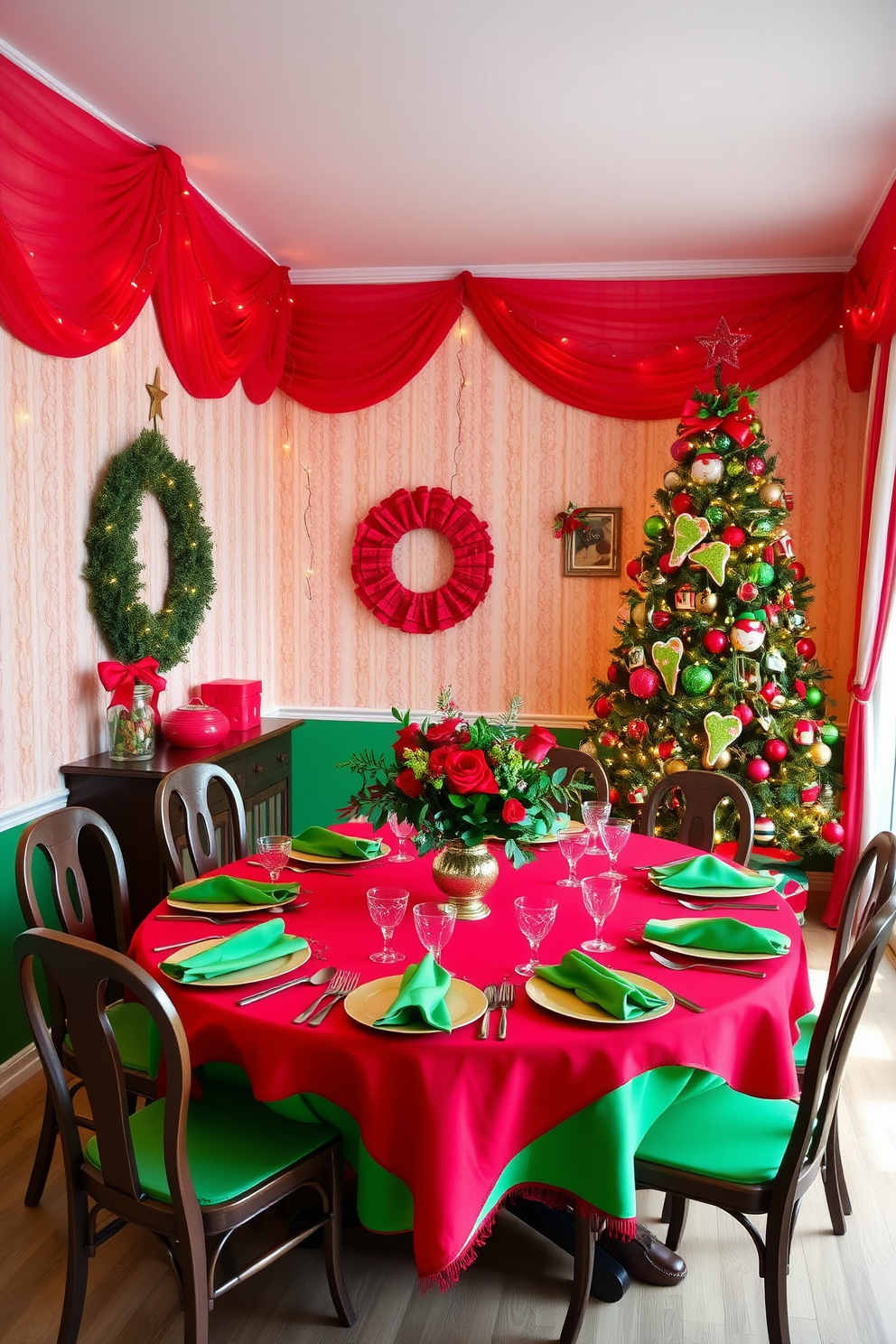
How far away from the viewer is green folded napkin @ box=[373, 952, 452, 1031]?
1742 mm

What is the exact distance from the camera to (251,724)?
436 centimetres

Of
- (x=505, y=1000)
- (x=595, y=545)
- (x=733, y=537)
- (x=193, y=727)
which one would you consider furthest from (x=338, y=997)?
(x=595, y=545)

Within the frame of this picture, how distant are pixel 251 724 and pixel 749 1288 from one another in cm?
283

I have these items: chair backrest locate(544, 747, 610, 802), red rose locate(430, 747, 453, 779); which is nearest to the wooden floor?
red rose locate(430, 747, 453, 779)

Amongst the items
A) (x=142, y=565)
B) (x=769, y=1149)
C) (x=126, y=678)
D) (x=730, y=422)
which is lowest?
(x=769, y=1149)

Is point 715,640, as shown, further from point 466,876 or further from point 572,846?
point 466,876

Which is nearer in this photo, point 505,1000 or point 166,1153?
point 166,1153

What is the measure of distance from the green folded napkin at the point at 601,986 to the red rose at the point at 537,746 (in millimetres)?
503

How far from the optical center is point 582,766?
352cm

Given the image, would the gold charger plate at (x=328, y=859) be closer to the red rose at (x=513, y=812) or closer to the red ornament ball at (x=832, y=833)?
the red rose at (x=513, y=812)

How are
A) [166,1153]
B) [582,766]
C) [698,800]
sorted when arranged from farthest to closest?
[582,766] < [698,800] < [166,1153]

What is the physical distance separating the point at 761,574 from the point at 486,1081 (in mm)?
3052

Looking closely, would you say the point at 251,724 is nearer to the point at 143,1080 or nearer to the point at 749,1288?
the point at 143,1080

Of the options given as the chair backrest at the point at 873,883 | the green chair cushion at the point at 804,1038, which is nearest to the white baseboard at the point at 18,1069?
the green chair cushion at the point at 804,1038
